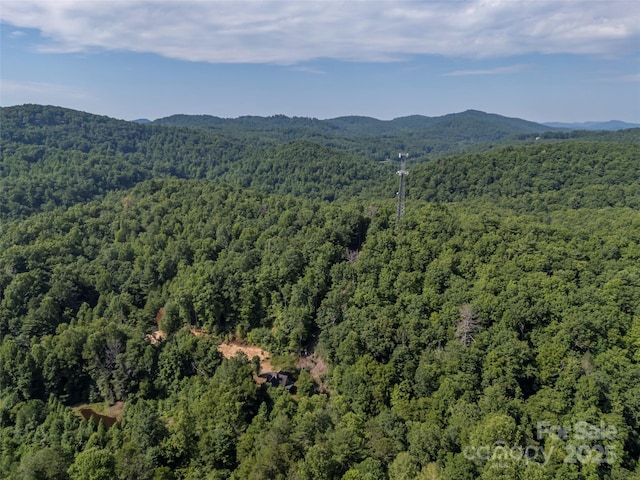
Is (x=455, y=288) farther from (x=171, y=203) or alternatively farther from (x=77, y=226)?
(x=77, y=226)

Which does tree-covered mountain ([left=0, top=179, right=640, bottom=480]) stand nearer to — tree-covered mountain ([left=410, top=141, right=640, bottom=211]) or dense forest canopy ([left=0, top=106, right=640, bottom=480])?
dense forest canopy ([left=0, top=106, right=640, bottom=480])

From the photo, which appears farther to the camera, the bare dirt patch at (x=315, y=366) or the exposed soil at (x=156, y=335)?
the exposed soil at (x=156, y=335)

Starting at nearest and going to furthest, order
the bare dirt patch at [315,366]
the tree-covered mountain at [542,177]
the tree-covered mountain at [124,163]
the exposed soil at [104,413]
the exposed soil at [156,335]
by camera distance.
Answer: the exposed soil at [104,413]
the bare dirt patch at [315,366]
the exposed soil at [156,335]
the tree-covered mountain at [542,177]
the tree-covered mountain at [124,163]

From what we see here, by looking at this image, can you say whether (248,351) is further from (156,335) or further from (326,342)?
(156,335)

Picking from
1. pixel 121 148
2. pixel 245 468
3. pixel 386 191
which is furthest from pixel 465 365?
pixel 121 148

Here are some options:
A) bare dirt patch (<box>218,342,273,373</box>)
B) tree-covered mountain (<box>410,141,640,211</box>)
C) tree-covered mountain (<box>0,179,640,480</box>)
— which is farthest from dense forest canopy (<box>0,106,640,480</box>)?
tree-covered mountain (<box>410,141,640,211</box>)

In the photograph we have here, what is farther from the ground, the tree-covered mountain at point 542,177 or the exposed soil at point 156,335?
the tree-covered mountain at point 542,177

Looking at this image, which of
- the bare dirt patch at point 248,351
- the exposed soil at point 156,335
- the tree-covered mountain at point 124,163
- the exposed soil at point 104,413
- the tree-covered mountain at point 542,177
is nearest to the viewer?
the exposed soil at point 104,413

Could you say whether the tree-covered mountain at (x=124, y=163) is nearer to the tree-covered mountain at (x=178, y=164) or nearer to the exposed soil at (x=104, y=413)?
the tree-covered mountain at (x=178, y=164)

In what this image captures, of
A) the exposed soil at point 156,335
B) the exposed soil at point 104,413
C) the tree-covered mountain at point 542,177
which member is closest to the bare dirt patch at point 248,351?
the exposed soil at point 156,335

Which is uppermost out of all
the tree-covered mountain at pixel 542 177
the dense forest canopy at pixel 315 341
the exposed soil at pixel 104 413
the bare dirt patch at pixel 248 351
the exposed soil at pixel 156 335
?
the tree-covered mountain at pixel 542 177
